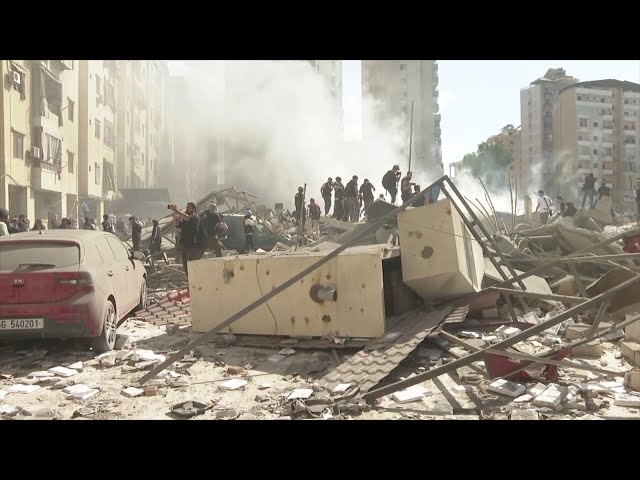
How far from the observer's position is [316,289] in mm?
6008

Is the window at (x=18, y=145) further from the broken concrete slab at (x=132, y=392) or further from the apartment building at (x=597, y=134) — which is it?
the apartment building at (x=597, y=134)

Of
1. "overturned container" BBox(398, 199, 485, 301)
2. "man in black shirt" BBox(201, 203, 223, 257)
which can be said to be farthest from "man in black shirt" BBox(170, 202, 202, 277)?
"overturned container" BBox(398, 199, 485, 301)

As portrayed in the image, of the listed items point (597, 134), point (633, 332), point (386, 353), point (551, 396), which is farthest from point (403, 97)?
point (551, 396)

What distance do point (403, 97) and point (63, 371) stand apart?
72.4 m

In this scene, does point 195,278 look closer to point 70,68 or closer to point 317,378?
point 317,378

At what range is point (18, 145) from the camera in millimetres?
23719

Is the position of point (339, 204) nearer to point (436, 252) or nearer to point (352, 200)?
point (352, 200)

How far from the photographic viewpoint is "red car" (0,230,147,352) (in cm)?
533

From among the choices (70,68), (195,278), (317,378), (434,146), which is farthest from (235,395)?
(434,146)

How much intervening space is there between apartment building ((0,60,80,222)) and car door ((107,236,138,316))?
17.7m

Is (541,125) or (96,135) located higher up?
(541,125)

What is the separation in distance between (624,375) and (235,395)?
3.51 metres

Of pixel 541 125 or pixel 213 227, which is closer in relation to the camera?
pixel 213 227
